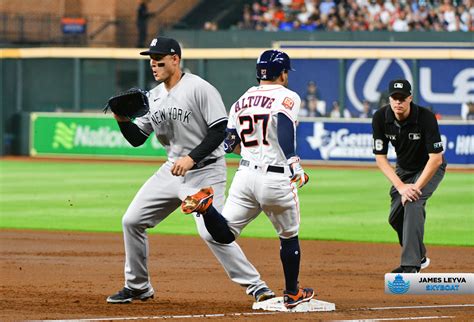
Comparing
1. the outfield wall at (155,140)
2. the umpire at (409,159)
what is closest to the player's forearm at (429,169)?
the umpire at (409,159)

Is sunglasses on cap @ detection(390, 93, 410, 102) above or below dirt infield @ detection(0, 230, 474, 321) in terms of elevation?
above

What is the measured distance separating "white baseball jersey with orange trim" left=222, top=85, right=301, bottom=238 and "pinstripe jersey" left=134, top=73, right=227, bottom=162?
0.38 meters

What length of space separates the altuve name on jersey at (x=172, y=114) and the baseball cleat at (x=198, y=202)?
0.71 metres

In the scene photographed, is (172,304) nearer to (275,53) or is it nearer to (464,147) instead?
(275,53)

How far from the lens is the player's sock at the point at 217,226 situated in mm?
8305

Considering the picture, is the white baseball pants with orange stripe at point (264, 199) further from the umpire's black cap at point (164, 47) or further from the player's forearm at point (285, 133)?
the umpire's black cap at point (164, 47)

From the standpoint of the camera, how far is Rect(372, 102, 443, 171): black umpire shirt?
1023cm

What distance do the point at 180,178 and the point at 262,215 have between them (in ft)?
31.4

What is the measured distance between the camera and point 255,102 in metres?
8.19

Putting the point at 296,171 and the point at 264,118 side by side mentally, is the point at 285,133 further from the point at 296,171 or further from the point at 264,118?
the point at 296,171

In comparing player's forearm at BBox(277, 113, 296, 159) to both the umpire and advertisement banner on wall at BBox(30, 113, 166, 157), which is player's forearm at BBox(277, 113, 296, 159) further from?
advertisement banner on wall at BBox(30, 113, 166, 157)

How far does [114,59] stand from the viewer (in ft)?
113

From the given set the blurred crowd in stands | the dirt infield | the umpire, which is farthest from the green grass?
the blurred crowd in stands

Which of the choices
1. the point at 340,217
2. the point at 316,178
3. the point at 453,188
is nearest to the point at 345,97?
the point at 316,178
